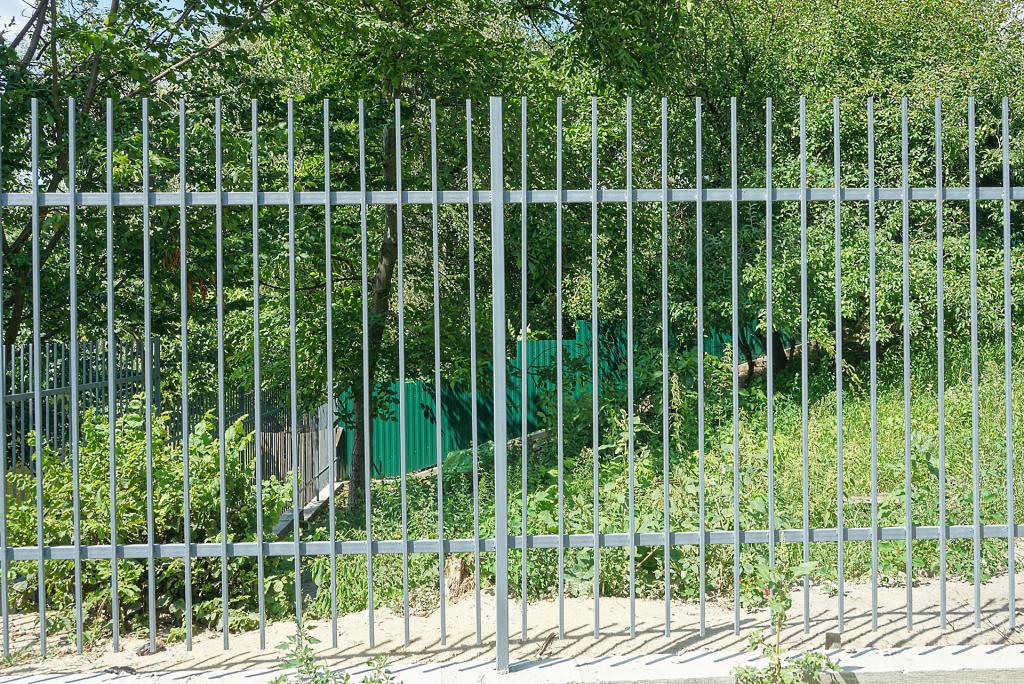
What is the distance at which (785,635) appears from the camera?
4.34 m

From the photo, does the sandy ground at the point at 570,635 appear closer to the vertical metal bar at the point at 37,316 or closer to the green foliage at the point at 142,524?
the green foliage at the point at 142,524

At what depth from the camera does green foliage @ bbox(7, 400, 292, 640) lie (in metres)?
4.73

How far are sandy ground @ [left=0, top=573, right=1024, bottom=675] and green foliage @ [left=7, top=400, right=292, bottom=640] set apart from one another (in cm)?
20

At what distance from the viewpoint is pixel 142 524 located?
4.75 meters

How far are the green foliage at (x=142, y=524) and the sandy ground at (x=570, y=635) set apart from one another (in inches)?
8.0

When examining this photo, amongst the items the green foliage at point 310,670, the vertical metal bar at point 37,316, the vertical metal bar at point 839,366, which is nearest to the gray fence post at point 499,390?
the green foliage at point 310,670

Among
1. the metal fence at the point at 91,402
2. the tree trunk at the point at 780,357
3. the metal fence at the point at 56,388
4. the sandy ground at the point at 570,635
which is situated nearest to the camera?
the sandy ground at the point at 570,635

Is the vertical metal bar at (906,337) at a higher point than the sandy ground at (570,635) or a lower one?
higher

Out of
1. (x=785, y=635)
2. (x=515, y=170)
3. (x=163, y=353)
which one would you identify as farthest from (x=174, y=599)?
(x=515, y=170)

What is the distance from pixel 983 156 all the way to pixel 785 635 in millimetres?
11424

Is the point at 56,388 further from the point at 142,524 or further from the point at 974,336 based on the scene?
the point at 974,336

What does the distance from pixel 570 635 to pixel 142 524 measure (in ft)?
6.94

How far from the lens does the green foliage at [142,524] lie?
4.73m

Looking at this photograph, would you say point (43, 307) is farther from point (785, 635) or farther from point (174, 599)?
point (785, 635)
